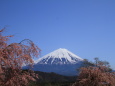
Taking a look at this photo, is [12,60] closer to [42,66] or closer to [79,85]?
[79,85]

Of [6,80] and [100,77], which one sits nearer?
[6,80]

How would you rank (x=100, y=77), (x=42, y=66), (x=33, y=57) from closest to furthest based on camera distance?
(x=33, y=57) < (x=100, y=77) < (x=42, y=66)

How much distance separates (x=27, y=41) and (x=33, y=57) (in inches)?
26.2

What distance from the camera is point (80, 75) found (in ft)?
32.9

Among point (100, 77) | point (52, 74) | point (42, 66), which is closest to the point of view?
point (100, 77)

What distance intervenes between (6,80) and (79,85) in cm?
362

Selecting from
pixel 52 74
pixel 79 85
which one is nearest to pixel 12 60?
pixel 79 85

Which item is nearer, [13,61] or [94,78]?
[13,61]

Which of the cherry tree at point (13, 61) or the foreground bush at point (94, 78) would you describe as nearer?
the cherry tree at point (13, 61)

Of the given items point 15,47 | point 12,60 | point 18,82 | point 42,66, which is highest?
point 42,66

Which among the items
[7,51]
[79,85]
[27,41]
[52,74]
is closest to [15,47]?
[7,51]

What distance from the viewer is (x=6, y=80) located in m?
7.39

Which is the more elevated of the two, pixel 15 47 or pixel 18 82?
pixel 15 47

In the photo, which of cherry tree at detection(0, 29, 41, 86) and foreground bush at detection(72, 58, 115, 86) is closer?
cherry tree at detection(0, 29, 41, 86)
